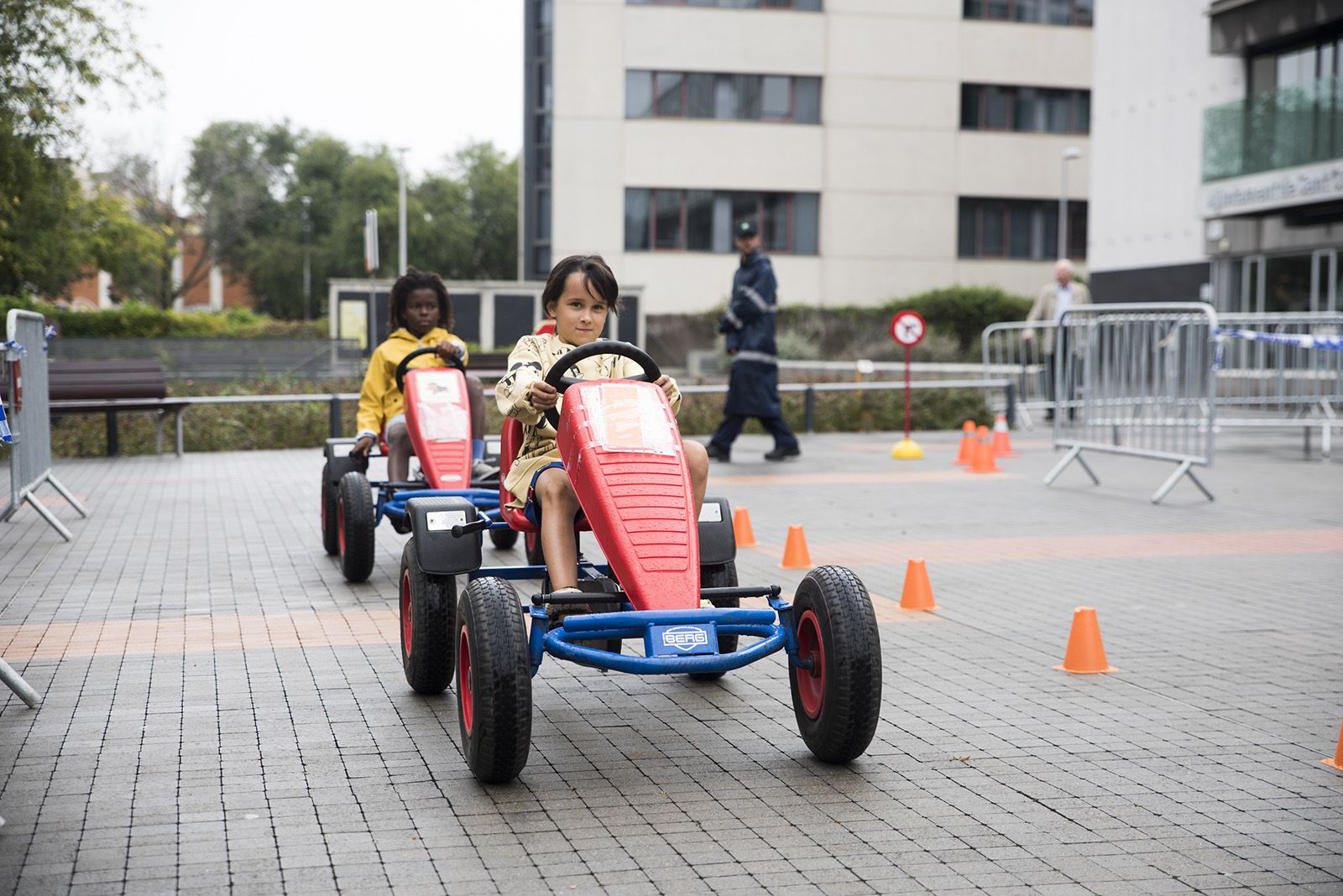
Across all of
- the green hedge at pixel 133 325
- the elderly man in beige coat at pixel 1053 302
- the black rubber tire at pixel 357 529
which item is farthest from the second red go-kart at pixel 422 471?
the green hedge at pixel 133 325

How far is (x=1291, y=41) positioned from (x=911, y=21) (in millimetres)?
13631

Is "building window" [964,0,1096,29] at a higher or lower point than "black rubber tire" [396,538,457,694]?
higher

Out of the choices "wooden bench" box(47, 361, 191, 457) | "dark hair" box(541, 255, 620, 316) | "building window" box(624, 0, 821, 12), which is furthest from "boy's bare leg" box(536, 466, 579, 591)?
"building window" box(624, 0, 821, 12)

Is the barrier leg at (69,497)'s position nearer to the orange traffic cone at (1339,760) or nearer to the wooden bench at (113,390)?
the wooden bench at (113,390)

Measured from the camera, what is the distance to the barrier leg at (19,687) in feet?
16.7

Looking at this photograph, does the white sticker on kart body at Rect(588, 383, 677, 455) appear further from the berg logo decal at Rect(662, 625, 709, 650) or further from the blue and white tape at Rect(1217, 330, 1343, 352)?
the blue and white tape at Rect(1217, 330, 1343, 352)

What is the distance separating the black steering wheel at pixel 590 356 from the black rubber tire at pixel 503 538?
384 centimetres

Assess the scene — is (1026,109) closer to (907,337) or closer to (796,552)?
(907,337)

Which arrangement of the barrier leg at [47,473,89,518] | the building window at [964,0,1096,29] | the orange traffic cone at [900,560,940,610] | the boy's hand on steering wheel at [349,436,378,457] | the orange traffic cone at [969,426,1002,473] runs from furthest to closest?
Result: the building window at [964,0,1096,29]
the orange traffic cone at [969,426,1002,473]
the barrier leg at [47,473,89,518]
the boy's hand on steering wheel at [349,436,378,457]
the orange traffic cone at [900,560,940,610]

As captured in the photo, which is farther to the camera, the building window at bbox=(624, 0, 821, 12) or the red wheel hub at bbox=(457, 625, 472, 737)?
the building window at bbox=(624, 0, 821, 12)

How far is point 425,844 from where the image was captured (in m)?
3.81

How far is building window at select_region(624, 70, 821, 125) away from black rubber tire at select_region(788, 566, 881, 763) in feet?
115

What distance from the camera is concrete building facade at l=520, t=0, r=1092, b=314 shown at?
3806 cm

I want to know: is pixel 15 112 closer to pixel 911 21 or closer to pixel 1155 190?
pixel 1155 190
